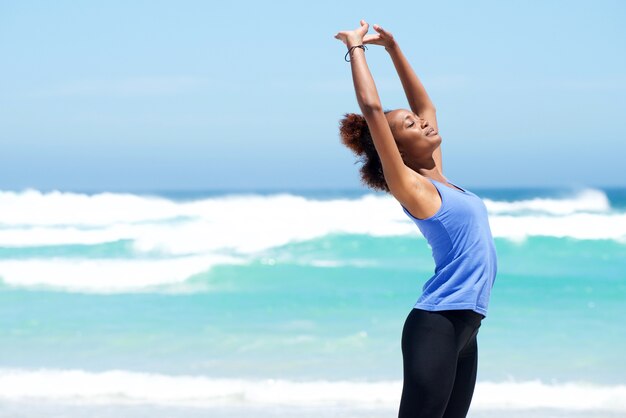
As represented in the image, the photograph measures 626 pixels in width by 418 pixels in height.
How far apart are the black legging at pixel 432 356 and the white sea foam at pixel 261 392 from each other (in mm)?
3055

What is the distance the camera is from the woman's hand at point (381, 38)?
129 inches

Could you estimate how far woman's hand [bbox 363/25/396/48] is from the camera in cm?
327

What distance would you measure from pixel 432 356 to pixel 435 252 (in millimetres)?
338

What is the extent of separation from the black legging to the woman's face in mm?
519

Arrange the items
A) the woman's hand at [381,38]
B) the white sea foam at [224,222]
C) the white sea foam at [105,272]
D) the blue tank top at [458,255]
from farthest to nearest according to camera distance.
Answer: the white sea foam at [224,222], the white sea foam at [105,272], the woman's hand at [381,38], the blue tank top at [458,255]

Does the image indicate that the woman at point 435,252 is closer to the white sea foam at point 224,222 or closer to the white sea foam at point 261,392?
the white sea foam at point 261,392

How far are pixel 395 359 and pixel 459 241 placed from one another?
4.58 meters

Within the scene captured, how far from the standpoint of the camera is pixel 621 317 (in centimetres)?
938

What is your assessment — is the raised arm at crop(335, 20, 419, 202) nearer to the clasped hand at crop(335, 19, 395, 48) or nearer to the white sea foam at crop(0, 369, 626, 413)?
the clasped hand at crop(335, 19, 395, 48)

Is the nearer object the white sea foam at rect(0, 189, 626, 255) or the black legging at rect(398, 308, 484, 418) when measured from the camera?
the black legging at rect(398, 308, 484, 418)

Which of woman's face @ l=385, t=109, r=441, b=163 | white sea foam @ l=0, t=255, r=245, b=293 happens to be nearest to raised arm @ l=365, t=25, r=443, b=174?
woman's face @ l=385, t=109, r=441, b=163

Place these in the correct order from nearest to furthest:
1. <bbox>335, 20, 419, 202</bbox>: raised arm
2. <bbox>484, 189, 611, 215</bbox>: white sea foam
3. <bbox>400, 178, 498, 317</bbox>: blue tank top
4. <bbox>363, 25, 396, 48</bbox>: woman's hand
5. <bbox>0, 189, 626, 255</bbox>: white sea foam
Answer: <bbox>335, 20, 419, 202</bbox>: raised arm → <bbox>400, 178, 498, 317</bbox>: blue tank top → <bbox>363, 25, 396, 48</bbox>: woman's hand → <bbox>0, 189, 626, 255</bbox>: white sea foam → <bbox>484, 189, 611, 215</bbox>: white sea foam

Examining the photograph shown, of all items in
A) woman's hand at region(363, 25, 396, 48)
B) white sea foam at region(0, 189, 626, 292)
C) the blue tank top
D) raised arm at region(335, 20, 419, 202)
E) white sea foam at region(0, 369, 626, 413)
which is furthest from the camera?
white sea foam at region(0, 189, 626, 292)

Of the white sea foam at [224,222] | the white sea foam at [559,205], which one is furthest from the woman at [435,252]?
the white sea foam at [559,205]
